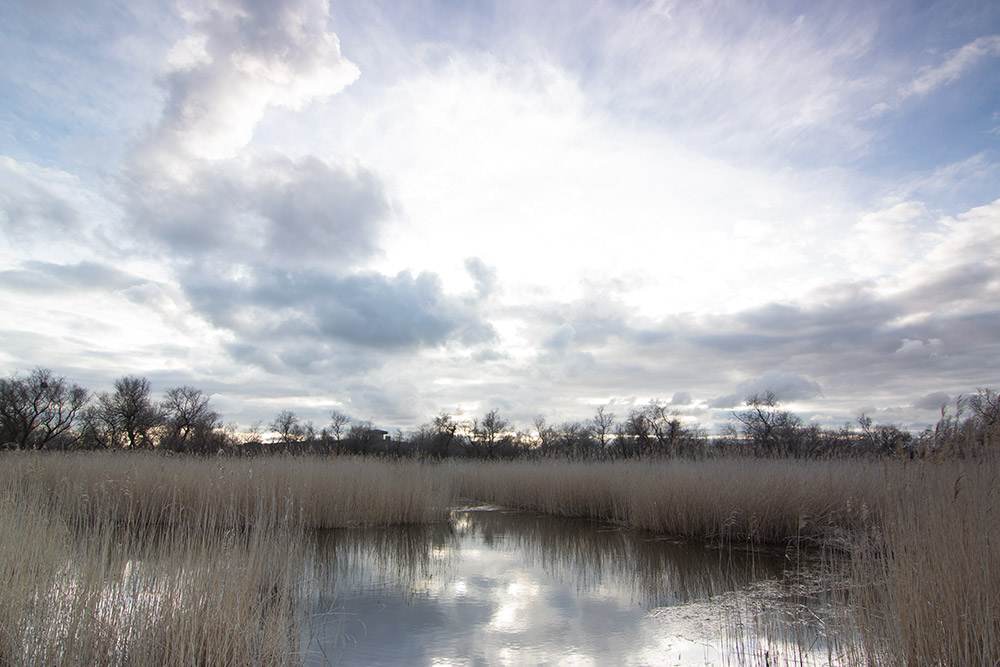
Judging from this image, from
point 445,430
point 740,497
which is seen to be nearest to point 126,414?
point 445,430

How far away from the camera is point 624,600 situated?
5715 millimetres

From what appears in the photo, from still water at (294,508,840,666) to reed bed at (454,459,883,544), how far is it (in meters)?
0.77

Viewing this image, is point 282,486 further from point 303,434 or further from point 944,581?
point 303,434

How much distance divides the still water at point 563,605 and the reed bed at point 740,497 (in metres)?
0.77

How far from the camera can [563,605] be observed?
5.56 m

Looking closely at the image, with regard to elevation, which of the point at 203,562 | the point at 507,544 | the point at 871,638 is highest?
the point at 203,562

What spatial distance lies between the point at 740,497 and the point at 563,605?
16.5 ft

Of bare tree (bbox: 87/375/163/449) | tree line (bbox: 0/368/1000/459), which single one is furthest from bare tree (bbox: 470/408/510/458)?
bare tree (bbox: 87/375/163/449)

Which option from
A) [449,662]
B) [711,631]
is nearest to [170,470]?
[449,662]

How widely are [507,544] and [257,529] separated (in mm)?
6017

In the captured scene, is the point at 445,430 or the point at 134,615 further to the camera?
the point at 445,430

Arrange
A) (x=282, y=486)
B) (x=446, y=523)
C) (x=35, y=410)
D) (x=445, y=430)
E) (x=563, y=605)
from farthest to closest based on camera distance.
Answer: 1. (x=445, y=430)
2. (x=35, y=410)
3. (x=446, y=523)
4. (x=282, y=486)
5. (x=563, y=605)

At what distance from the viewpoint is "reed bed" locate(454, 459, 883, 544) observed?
28.7 ft

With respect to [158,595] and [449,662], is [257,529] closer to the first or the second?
[158,595]
